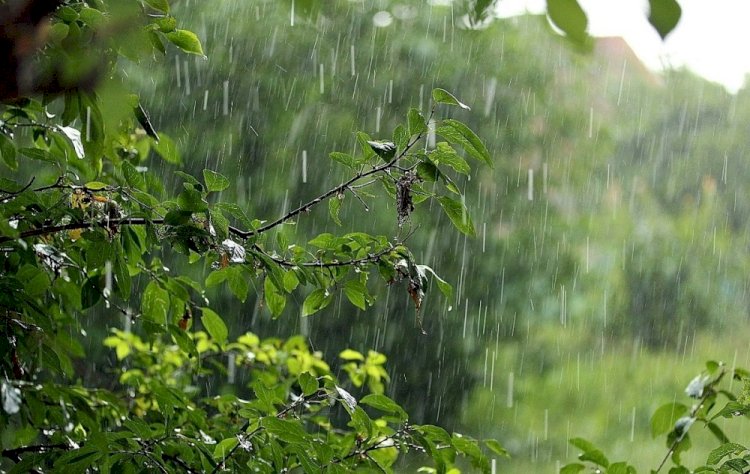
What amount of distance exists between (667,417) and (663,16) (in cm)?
93

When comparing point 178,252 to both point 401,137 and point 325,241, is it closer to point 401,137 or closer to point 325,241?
point 325,241

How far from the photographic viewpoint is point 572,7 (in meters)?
0.26

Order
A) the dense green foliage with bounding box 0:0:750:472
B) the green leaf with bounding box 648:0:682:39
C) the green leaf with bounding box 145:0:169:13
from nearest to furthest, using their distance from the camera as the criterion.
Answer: the green leaf with bounding box 648:0:682:39 < the green leaf with bounding box 145:0:169:13 < the dense green foliage with bounding box 0:0:750:472

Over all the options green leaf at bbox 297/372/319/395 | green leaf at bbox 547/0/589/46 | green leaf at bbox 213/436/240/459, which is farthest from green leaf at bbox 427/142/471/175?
green leaf at bbox 547/0/589/46

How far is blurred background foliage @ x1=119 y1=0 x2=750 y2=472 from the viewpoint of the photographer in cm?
431

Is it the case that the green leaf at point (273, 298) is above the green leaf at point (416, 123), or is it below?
below

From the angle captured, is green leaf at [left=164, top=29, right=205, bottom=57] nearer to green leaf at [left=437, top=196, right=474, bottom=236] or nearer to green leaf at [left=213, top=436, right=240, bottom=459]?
green leaf at [left=437, top=196, right=474, bottom=236]

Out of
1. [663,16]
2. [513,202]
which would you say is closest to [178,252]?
[663,16]

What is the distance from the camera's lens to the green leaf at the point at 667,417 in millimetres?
1068

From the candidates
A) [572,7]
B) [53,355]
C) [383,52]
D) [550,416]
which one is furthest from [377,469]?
[550,416]

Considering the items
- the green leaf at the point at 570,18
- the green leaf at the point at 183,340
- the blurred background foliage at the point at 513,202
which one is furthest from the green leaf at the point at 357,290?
the blurred background foliage at the point at 513,202

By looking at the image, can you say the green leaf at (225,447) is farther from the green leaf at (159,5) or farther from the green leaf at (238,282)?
the green leaf at (159,5)

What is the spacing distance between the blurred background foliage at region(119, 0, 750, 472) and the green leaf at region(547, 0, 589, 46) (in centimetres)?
326

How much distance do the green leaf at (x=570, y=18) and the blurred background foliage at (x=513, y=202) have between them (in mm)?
3261
